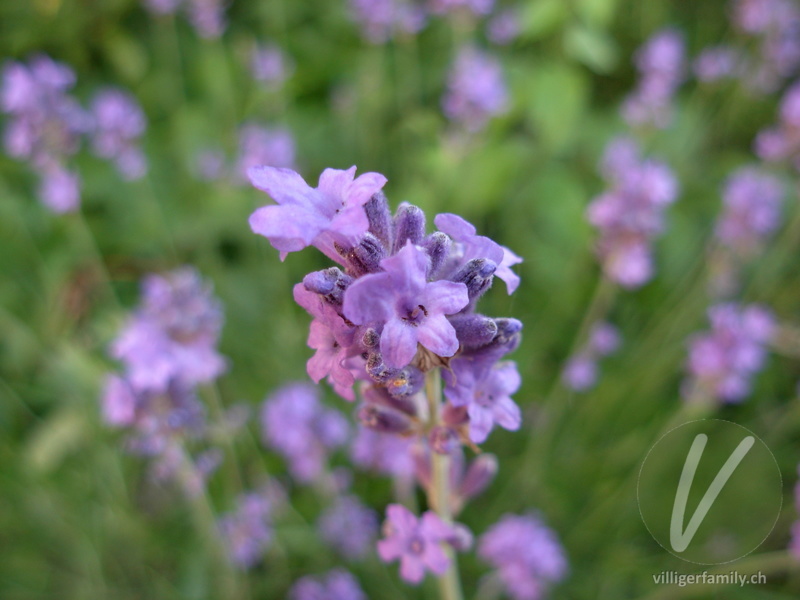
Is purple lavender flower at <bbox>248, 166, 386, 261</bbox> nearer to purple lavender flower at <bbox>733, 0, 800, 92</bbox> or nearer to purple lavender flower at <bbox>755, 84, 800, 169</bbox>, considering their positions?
purple lavender flower at <bbox>755, 84, 800, 169</bbox>

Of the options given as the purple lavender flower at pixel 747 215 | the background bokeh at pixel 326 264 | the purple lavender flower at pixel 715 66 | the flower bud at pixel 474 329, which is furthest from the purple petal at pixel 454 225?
the purple lavender flower at pixel 715 66

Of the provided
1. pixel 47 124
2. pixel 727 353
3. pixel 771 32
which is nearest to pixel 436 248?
pixel 727 353

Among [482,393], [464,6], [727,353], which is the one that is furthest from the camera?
[464,6]

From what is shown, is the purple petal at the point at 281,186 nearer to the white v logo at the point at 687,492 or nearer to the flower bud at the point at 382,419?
the flower bud at the point at 382,419

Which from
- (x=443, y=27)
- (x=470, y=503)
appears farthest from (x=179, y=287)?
(x=443, y=27)

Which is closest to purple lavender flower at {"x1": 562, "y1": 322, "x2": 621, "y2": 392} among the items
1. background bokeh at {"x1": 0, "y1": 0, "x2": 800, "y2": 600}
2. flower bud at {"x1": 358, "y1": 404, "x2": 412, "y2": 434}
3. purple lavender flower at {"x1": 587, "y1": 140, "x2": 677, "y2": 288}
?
background bokeh at {"x1": 0, "y1": 0, "x2": 800, "y2": 600}

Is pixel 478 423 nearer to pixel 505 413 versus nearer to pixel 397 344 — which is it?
pixel 505 413

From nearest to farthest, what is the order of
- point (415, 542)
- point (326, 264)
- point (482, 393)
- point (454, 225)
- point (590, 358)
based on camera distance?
point (454, 225)
point (482, 393)
point (415, 542)
point (590, 358)
point (326, 264)
